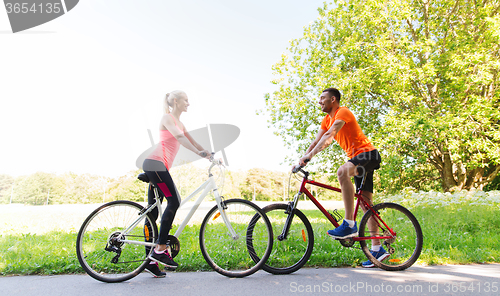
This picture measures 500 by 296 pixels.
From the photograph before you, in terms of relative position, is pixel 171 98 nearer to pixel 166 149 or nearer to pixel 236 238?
pixel 166 149

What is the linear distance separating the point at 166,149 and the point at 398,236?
298cm

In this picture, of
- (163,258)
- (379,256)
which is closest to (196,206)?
(163,258)

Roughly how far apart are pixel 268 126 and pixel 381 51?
22.0 feet

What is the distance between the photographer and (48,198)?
3412 cm

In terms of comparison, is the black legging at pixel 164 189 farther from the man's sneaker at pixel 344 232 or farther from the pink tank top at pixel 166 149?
the man's sneaker at pixel 344 232

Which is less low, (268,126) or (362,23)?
(362,23)

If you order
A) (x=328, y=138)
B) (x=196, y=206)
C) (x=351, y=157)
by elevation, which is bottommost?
(x=196, y=206)

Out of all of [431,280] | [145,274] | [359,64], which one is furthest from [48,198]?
[431,280]

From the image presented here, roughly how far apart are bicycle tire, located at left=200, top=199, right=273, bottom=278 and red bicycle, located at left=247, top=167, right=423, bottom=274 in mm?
95

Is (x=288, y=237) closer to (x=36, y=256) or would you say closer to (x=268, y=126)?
(x=36, y=256)

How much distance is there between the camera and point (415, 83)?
13031 millimetres

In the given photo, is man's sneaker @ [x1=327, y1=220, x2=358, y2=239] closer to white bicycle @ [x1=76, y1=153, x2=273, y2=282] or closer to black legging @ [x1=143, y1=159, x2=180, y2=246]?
white bicycle @ [x1=76, y1=153, x2=273, y2=282]

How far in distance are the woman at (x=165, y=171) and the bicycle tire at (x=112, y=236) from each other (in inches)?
5.6

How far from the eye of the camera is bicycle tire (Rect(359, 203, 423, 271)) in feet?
11.9
